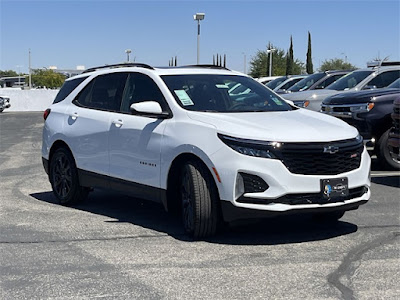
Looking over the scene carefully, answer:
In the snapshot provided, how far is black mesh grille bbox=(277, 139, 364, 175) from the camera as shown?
5309 millimetres

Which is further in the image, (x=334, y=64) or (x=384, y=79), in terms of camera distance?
(x=334, y=64)

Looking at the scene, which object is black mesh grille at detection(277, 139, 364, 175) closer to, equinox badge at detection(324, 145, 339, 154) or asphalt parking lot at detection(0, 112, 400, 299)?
equinox badge at detection(324, 145, 339, 154)

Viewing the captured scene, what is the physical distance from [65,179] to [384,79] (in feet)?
27.3

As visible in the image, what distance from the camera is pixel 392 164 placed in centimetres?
1002

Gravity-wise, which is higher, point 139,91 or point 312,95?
point 139,91

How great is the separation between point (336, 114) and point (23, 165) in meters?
5.90

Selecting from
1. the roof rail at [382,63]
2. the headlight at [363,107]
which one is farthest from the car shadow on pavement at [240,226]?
the roof rail at [382,63]

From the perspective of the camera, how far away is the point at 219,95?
21.2 feet

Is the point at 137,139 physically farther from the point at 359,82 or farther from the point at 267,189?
the point at 359,82

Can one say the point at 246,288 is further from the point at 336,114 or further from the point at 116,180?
the point at 336,114

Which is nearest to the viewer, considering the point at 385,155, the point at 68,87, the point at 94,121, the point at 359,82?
the point at 94,121

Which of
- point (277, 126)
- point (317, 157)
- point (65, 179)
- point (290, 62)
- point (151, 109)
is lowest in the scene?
point (65, 179)

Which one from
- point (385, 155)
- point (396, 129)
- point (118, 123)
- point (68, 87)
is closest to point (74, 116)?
point (68, 87)

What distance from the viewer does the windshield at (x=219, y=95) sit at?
6273 mm
